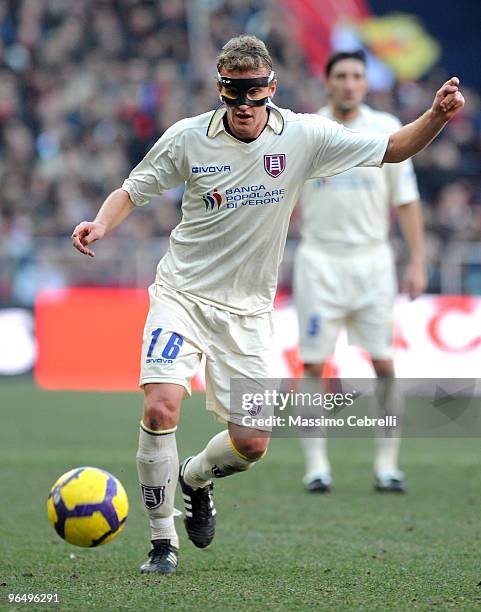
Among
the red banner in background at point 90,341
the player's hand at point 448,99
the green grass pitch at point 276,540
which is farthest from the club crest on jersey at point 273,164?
the red banner in background at point 90,341

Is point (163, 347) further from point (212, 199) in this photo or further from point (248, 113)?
point (248, 113)

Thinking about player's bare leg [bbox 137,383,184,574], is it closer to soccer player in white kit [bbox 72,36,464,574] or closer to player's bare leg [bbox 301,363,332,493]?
soccer player in white kit [bbox 72,36,464,574]

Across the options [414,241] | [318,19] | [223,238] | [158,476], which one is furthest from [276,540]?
[318,19]

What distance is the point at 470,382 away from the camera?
14.2 m

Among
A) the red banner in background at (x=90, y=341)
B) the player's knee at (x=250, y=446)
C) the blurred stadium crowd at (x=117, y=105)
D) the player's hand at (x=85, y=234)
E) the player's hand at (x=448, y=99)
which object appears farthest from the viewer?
the blurred stadium crowd at (x=117, y=105)

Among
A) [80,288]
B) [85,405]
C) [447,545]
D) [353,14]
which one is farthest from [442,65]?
[447,545]

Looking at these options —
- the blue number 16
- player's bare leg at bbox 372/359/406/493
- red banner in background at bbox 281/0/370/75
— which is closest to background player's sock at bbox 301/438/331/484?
player's bare leg at bbox 372/359/406/493

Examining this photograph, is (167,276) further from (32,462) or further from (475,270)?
(475,270)

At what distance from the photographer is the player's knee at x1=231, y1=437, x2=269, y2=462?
19.4ft

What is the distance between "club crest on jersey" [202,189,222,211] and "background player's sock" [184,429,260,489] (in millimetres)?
1105

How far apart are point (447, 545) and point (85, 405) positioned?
816 centimetres

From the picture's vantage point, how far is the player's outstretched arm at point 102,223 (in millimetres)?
5465

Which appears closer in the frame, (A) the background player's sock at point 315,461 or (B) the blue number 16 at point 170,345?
(B) the blue number 16 at point 170,345

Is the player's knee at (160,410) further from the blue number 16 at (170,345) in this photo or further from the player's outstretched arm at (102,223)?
the player's outstretched arm at (102,223)
